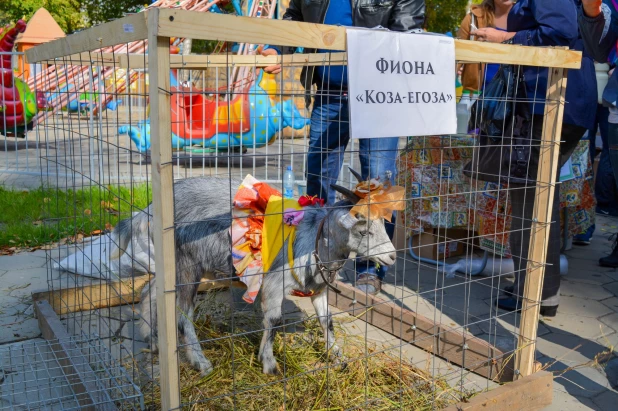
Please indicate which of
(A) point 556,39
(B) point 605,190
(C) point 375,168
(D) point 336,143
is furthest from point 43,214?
(B) point 605,190

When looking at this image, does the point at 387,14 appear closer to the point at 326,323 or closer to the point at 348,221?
the point at 348,221

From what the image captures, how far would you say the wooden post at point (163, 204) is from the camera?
1.71 metres

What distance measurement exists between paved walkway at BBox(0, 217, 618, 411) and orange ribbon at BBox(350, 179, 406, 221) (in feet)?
1.70

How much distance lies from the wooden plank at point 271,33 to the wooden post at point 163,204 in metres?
0.06

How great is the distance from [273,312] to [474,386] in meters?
1.05

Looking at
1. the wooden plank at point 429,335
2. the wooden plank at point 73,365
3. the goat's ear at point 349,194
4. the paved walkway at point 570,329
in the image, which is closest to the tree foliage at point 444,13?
the paved walkway at point 570,329

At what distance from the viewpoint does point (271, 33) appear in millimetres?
1876

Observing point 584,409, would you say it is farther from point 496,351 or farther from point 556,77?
point 556,77

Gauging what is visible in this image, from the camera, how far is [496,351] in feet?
9.73

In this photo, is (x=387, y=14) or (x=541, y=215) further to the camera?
(x=387, y=14)

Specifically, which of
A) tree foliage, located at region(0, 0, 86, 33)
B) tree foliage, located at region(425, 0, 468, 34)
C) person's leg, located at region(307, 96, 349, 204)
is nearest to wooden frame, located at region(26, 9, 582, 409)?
person's leg, located at region(307, 96, 349, 204)

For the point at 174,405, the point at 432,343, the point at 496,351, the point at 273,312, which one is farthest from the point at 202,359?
the point at 496,351

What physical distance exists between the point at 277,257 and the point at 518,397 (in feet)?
4.13

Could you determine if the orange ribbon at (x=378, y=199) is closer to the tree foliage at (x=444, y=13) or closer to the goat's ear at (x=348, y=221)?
the goat's ear at (x=348, y=221)
